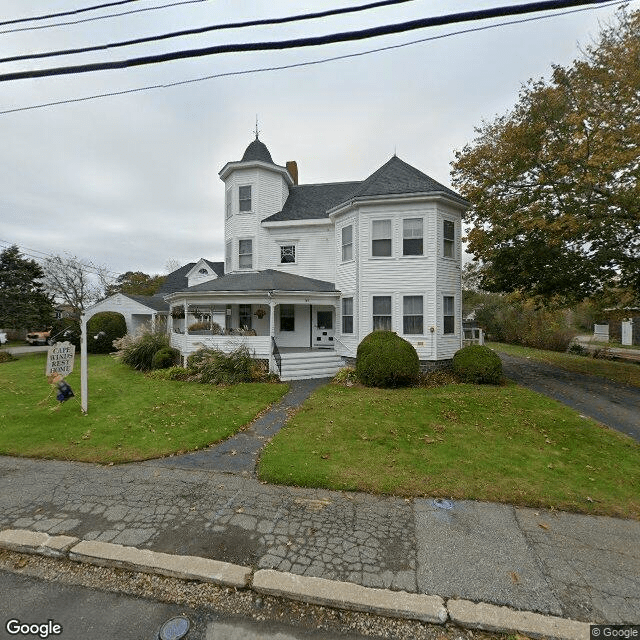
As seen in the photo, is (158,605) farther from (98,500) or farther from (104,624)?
(98,500)

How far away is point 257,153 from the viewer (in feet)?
56.9

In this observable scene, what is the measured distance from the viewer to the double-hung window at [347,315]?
46.2 feet

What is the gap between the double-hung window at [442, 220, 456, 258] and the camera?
43.3 ft

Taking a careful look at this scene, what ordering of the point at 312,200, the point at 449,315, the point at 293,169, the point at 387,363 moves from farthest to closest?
the point at 293,169 < the point at 312,200 < the point at 449,315 < the point at 387,363

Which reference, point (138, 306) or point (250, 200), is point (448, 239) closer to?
point (250, 200)

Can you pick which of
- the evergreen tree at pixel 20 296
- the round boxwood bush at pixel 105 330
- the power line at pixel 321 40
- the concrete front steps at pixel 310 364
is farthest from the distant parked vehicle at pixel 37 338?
the power line at pixel 321 40

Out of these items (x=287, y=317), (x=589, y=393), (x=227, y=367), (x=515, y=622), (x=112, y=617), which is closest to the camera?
(x=515, y=622)

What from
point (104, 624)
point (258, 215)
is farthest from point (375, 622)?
point (258, 215)

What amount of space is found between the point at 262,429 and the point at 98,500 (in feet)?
11.1

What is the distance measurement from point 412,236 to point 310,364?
22.0ft

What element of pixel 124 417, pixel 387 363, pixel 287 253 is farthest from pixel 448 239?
pixel 124 417

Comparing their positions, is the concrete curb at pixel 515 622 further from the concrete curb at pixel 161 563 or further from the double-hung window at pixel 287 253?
the double-hung window at pixel 287 253

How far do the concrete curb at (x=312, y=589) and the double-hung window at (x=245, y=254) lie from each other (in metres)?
14.5

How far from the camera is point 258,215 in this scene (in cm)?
1681
